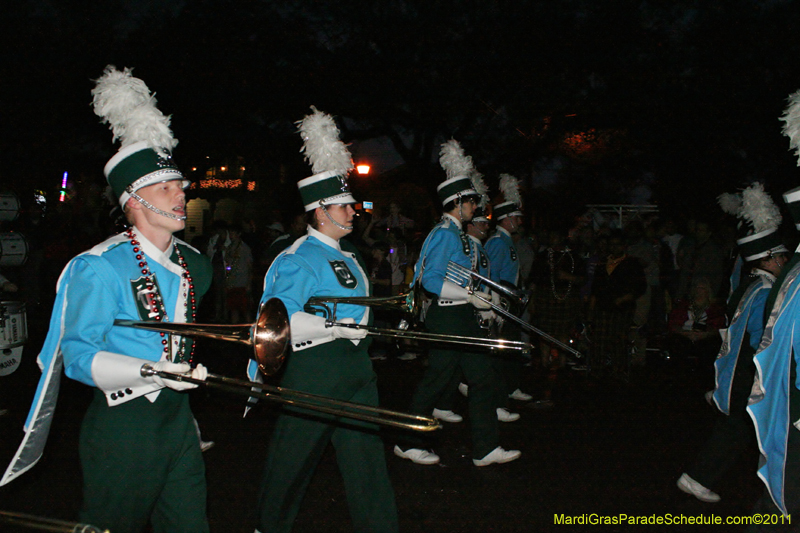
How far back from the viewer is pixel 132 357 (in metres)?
2.43

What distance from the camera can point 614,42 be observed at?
52.3 ft

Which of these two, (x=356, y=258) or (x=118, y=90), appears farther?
(x=356, y=258)

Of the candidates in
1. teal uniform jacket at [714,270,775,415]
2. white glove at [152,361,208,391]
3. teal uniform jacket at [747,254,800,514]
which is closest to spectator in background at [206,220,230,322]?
teal uniform jacket at [714,270,775,415]

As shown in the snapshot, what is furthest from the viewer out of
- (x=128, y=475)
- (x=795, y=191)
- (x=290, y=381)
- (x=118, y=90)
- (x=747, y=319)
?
(x=747, y=319)

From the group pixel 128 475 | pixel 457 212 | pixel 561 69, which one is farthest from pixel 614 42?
pixel 128 475

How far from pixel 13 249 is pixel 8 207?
650mm

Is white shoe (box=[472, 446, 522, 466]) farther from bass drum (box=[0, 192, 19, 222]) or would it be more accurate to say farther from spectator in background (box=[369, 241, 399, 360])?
bass drum (box=[0, 192, 19, 222])

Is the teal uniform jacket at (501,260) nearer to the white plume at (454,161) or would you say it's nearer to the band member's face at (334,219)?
the white plume at (454,161)

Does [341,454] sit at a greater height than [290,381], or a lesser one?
lesser

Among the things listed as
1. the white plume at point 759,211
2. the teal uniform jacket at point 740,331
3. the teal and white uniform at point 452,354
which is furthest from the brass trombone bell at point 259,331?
the white plume at point 759,211

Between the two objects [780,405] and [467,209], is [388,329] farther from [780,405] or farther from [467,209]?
[467,209]

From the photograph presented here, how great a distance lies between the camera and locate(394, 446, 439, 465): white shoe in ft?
17.5

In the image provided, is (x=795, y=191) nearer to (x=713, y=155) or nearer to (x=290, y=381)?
(x=290, y=381)

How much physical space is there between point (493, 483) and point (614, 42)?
45.8ft
